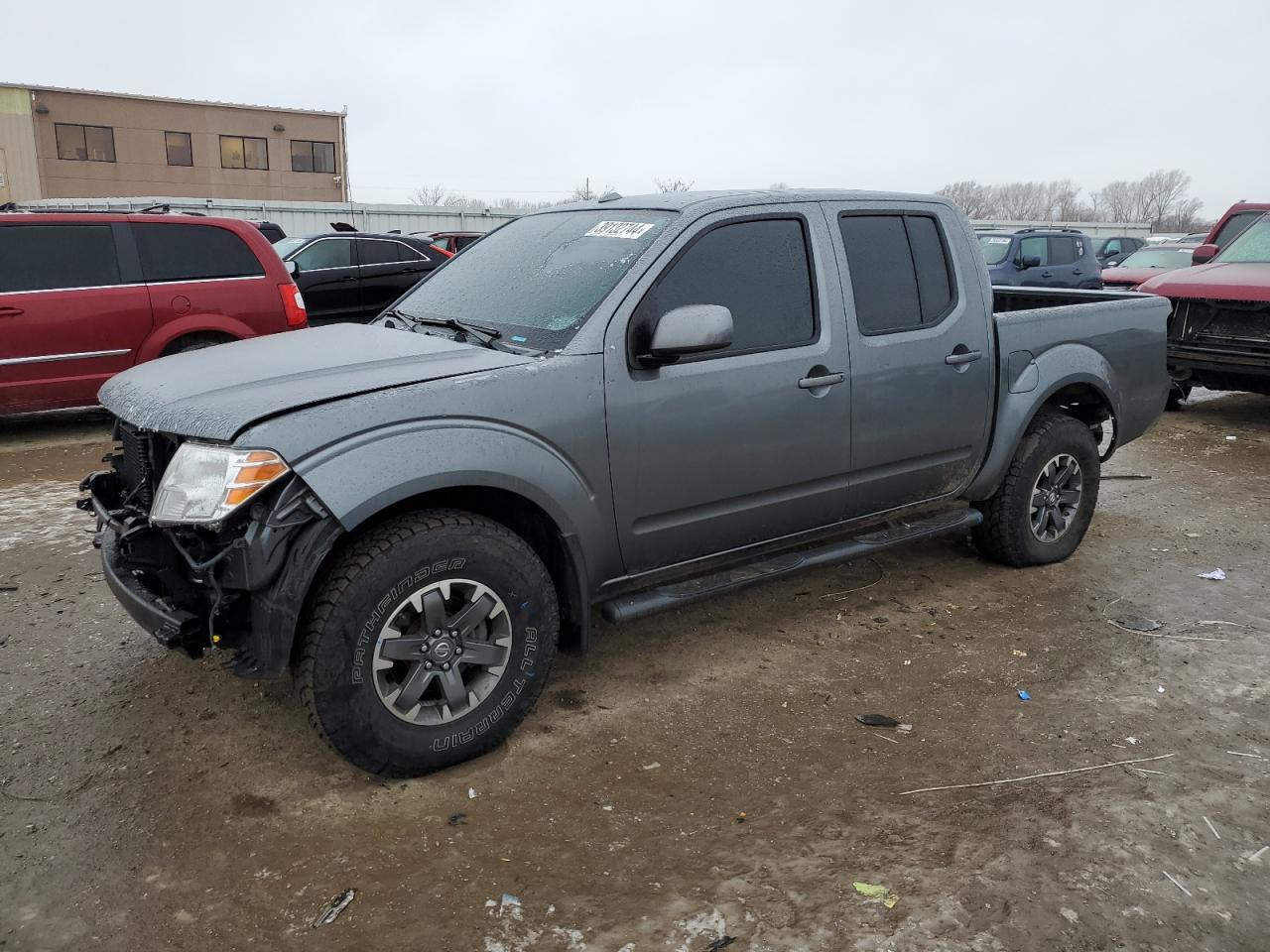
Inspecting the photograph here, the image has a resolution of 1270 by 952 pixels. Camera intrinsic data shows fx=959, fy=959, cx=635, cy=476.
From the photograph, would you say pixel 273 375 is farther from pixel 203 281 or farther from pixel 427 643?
pixel 203 281

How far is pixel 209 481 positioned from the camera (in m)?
2.79

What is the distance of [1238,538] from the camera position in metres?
→ 5.67

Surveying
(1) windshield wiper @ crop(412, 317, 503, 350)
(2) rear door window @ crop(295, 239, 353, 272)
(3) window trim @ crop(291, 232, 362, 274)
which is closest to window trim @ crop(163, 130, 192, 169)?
(3) window trim @ crop(291, 232, 362, 274)

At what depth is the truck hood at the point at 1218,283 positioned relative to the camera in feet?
26.7

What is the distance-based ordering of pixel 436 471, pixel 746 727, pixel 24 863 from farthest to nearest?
pixel 746 727 → pixel 436 471 → pixel 24 863

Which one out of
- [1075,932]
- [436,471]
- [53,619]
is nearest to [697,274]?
[436,471]

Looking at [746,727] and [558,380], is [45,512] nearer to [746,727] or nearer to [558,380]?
[558,380]

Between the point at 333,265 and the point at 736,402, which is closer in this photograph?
the point at 736,402

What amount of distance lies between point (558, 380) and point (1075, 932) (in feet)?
7.10

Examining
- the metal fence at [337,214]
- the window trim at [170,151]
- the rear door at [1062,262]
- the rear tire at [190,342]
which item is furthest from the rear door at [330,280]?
the window trim at [170,151]

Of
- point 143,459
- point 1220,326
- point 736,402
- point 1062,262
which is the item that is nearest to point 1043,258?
point 1062,262

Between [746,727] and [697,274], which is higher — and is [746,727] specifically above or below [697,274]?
below

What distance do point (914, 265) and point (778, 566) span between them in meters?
1.54

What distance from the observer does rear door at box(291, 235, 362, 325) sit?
41.4 feet
